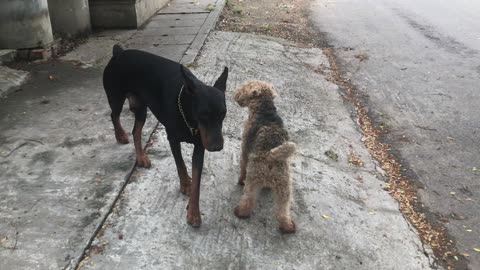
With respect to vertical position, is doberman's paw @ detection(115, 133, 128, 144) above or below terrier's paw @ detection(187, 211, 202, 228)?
above

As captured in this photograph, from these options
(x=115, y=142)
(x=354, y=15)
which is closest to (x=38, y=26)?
(x=115, y=142)

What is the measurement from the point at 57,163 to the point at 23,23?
3.45 meters

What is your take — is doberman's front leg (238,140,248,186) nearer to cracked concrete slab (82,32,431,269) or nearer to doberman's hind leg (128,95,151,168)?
cracked concrete slab (82,32,431,269)

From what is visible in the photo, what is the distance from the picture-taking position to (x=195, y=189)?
3408mm

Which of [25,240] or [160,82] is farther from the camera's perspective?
[160,82]

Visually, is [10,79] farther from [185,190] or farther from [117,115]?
[185,190]

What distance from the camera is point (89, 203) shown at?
364 cm

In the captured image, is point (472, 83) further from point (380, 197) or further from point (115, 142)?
point (115, 142)

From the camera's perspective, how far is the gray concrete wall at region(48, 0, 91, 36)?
789 cm

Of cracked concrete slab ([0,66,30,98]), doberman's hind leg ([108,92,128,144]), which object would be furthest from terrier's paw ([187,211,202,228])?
cracked concrete slab ([0,66,30,98])

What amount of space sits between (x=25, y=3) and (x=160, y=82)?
4169mm

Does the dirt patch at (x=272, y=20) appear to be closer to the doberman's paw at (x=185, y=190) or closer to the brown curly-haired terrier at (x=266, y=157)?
the brown curly-haired terrier at (x=266, y=157)

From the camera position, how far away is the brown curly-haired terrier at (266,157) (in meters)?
3.38

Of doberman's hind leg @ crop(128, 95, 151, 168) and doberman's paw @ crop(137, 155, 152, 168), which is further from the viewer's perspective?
doberman's paw @ crop(137, 155, 152, 168)
